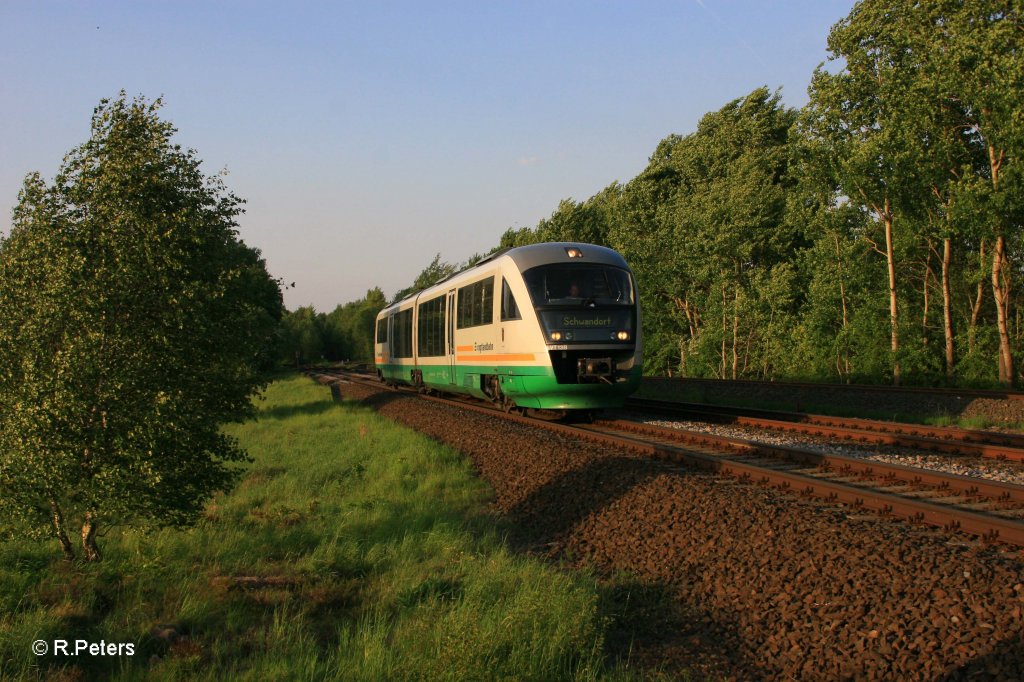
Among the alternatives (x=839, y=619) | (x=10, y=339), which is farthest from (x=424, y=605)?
(x=10, y=339)

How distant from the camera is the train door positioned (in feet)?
62.7

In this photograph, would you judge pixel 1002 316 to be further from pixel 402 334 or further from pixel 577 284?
pixel 402 334

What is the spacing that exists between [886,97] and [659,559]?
2248 cm

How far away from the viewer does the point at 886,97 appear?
2359 centimetres

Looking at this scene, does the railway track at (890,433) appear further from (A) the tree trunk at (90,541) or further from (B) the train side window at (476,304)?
(A) the tree trunk at (90,541)

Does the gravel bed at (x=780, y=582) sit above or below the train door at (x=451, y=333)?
below

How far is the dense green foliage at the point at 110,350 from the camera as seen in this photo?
6.28 m

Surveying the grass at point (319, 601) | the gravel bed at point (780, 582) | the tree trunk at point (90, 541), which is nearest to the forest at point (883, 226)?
the gravel bed at point (780, 582)

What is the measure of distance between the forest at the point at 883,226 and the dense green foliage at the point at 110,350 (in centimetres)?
2160

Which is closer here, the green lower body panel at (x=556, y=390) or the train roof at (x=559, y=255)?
the green lower body panel at (x=556, y=390)

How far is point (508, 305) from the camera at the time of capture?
48.9 ft

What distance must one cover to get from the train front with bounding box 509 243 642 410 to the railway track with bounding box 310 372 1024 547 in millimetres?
1855

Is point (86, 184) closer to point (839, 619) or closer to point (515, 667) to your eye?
point (515, 667)

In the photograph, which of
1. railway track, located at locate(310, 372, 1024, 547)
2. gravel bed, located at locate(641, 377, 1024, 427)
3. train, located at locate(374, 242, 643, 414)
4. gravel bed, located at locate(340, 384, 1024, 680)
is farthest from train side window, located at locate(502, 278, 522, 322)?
gravel bed, located at locate(641, 377, 1024, 427)
